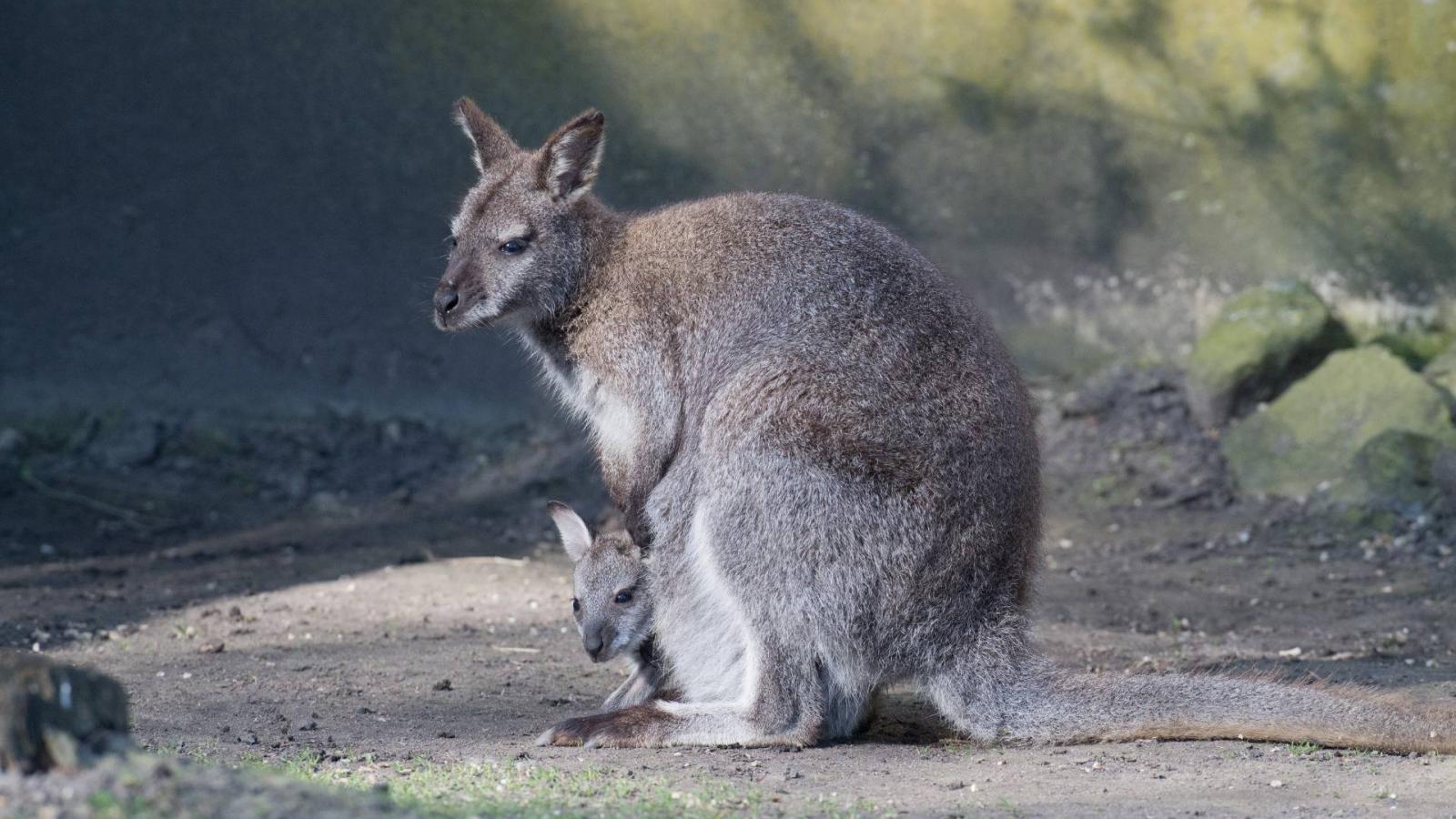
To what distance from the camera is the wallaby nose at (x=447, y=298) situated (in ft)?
18.8

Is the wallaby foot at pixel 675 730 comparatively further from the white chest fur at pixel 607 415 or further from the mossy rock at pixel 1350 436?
the mossy rock at pixel 1350 436

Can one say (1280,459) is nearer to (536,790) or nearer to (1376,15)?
(1376,15)

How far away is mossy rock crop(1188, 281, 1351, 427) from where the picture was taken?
9.42 m

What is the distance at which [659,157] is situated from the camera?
10.1 meters

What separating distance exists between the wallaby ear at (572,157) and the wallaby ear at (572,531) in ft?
3.84

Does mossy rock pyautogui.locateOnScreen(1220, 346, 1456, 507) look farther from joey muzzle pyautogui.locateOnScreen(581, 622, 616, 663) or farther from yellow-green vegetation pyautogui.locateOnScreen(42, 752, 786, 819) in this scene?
yellow-green vegetation pyautogui.locateOnScreen(42, 752, 786, 819)

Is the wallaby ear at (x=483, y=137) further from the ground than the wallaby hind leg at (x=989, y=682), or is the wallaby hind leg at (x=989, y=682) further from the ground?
the wallaby ear at (x=483, y=137)

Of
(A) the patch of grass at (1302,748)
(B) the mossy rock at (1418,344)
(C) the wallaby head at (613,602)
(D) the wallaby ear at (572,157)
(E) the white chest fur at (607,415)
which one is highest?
(D) the wallaby ear at (572,157)

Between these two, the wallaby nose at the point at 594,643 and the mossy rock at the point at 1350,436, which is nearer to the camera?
the wallaby nose at the point at 594,643

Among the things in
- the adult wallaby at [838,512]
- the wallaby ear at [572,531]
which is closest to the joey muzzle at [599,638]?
the adult wallaby at [838,512]

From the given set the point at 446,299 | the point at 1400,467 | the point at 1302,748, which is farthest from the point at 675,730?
the point at 1400,467

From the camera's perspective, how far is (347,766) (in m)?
4.52

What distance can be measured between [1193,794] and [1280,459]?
16.9 feet

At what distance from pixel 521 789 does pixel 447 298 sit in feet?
7.03
